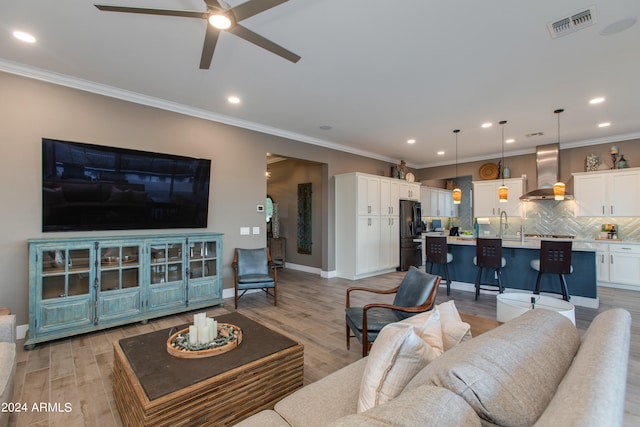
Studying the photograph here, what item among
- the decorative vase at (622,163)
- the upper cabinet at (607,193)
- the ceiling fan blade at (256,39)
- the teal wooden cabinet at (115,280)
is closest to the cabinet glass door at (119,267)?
the teal wooden cabinet at (115,280)

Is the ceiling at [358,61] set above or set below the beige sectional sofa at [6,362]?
above

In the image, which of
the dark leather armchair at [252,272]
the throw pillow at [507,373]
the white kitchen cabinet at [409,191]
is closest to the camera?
the throw pillow at [507,373]

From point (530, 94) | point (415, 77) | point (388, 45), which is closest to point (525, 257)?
point (530, 94)

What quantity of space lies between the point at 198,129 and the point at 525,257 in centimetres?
555

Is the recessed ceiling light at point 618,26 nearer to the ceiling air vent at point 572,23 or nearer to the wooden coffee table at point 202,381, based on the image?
the ceiling air vent at point 572,23

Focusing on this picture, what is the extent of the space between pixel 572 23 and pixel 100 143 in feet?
16.5

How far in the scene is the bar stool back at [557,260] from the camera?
407 cm

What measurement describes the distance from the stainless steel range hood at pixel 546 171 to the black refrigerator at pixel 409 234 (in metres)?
2.28

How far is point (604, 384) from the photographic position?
0.78 meters

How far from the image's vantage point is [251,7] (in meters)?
1.94

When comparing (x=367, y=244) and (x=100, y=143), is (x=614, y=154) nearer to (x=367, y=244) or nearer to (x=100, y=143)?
(x=367, y=244)

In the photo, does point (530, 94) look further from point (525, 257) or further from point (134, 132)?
point (134, 132)

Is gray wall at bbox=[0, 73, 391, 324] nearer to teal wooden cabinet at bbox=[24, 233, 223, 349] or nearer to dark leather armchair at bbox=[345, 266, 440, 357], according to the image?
teal wooden cabinet at bbox=[24, 233, 223, 349]

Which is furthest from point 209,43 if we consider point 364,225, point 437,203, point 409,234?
point 437,203
